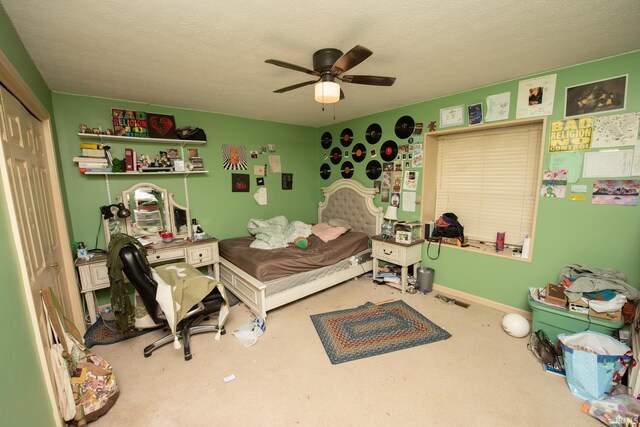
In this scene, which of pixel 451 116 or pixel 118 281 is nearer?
pixel 118 281

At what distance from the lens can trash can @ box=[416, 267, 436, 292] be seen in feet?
10.7

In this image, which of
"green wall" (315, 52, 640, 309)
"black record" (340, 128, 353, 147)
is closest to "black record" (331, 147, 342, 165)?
"black record" (340, 128, 353, 147)

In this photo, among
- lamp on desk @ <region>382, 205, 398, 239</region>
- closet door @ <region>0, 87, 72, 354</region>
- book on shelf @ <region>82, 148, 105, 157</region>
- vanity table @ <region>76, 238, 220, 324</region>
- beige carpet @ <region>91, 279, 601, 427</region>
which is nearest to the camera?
closet door @ <region>0, 87, 72, 354</region>

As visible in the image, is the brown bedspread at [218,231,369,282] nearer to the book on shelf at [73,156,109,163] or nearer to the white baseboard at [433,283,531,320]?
the white baseboard at [433,283,531,320]

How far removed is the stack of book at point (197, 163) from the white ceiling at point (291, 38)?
906 millimetres

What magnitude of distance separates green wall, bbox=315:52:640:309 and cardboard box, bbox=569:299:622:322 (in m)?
0.50

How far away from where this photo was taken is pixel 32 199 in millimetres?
1647

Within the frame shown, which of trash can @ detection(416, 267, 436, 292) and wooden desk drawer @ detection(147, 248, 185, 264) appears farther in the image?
trash can @ detection(416, 267, 436, 292)

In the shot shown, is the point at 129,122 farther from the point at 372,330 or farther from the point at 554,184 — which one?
the point at 554,184

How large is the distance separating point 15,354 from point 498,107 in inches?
155

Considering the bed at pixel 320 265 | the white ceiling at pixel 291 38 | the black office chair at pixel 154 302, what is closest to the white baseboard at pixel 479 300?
the bed at pixel 320 265

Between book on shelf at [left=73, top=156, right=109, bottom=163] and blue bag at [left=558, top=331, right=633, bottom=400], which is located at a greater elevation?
book on shelf at [left=73, top=156, right=109, bottom=163]

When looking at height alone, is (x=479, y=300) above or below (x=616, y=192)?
below

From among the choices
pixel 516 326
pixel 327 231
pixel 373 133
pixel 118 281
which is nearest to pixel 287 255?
pixel 327 231
